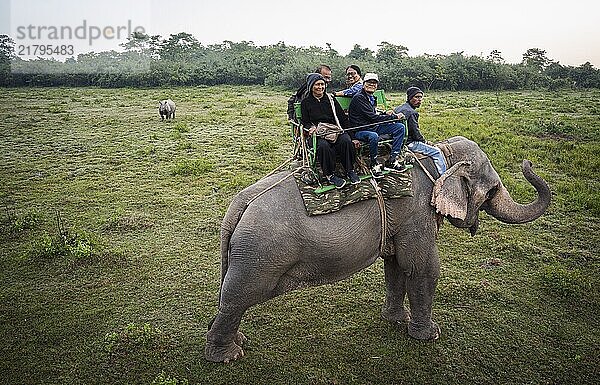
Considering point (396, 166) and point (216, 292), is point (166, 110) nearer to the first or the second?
point (216, 292)

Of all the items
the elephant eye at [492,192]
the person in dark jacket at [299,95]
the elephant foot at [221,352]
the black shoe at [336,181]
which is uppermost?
the person in dark jacket at [299,95]

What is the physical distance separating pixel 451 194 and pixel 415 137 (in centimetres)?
71

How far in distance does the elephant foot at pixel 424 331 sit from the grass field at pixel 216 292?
75 millimetres

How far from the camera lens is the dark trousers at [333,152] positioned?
4.02 metres

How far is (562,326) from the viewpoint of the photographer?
16.4ft

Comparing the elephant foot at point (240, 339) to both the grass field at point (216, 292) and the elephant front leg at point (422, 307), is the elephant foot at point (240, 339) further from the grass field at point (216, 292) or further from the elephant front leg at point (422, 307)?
the elephant front leg at point (422, 307)

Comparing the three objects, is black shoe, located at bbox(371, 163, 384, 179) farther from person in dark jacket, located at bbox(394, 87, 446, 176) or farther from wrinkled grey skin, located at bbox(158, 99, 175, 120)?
wrinkled grey skin, located at bbox(158, 99, 175, 120)

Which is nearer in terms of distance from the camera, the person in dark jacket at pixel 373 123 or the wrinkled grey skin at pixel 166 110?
the person in dark jacket at pixel 373 123

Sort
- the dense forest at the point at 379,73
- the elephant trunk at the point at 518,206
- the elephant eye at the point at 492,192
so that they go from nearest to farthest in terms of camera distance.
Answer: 1. the elephant trunk at the point at 518,206
2. the elephant eye at the point at 492,192
3. the dense forest at the point at 379,73

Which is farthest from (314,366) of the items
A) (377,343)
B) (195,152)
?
(195,152)

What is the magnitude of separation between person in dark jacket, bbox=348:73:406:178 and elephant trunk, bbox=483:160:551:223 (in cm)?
116

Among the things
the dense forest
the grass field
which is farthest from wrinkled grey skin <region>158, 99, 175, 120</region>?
the dense forest

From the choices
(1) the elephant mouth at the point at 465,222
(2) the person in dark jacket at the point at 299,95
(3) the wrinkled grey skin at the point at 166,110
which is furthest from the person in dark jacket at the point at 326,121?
(3) the wrinkled grey skin at the point at 166,110

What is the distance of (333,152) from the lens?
13.3 ft
